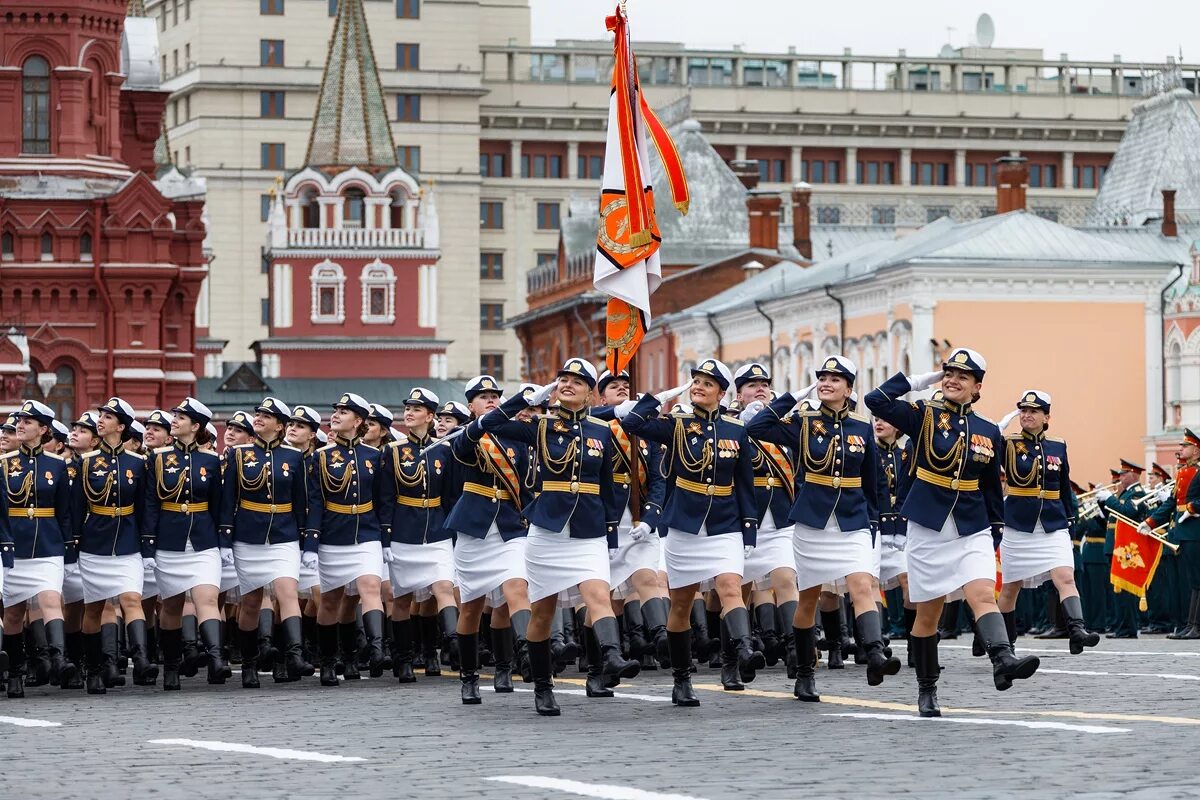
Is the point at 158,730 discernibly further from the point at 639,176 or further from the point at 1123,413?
the point at 1123,413

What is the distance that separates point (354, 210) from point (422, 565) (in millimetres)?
85194

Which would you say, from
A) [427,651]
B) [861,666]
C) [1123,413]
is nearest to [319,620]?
[427,651]

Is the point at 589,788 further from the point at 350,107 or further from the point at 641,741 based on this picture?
the point at 350,107

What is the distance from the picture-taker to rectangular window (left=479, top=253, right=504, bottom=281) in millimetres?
124750

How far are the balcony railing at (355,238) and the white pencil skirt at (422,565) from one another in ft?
275

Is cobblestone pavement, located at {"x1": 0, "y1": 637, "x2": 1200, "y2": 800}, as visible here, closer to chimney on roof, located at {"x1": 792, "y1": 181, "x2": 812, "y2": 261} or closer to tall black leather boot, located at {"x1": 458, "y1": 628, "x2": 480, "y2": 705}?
tall black leather boot, located at {"x1": 458, "y1": 628, "x2": 480, "y2": 705}

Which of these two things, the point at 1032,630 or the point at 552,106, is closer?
the point at 1032,630

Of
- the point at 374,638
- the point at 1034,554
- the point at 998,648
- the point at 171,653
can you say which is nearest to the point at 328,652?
the point at 374,638

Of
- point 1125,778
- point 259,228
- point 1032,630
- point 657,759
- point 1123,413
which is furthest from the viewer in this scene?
point 259,228

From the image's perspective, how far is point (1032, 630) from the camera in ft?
85.6

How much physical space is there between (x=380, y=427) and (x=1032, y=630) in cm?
885

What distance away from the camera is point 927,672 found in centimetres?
1408

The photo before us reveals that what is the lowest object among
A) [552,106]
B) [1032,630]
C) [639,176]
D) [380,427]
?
[1032,630]

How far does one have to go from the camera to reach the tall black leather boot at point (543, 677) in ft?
48.8
